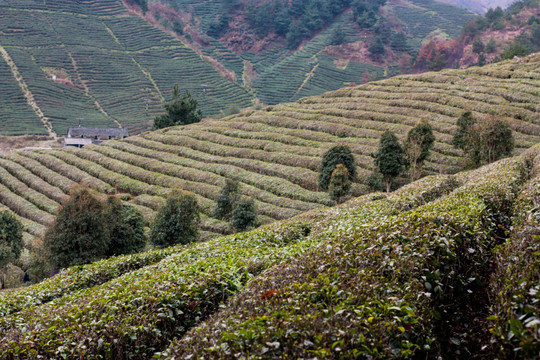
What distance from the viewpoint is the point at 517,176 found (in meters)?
16.4

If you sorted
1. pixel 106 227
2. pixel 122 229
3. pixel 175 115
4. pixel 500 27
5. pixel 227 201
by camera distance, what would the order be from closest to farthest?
pixel 106 227 < pixel 122 229 < pixel 227 201 < pixel 175 115 < pixel 500 27

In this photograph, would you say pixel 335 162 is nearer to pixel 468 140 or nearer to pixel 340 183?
pixel 340 183

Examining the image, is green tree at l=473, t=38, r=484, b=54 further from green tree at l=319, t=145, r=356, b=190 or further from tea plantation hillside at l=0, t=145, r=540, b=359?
tea plantation hillside at l=0, t=145, r=540, b=359

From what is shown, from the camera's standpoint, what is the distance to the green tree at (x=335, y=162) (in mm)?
37844

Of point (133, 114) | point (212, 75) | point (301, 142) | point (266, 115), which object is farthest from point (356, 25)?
point (301, 142)

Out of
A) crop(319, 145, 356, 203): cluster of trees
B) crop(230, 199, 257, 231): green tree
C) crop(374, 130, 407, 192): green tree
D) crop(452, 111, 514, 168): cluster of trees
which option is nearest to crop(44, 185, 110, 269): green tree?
crop(230, 199, 257, 231): green tree

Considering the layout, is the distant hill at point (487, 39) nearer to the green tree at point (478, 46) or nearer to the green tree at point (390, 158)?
the green tree at point (478, 46)

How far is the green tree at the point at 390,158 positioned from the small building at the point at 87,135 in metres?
53.8

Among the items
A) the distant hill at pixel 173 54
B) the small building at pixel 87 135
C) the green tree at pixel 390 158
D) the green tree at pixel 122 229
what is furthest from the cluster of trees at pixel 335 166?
the distant hill at pixel 173 54

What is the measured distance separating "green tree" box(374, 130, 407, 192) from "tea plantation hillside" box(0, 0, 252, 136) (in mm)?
66103

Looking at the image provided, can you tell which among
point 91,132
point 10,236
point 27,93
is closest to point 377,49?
point 91,132

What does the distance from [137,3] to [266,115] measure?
102 metres

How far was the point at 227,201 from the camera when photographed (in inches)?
1378

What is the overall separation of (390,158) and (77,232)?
25.0 m
